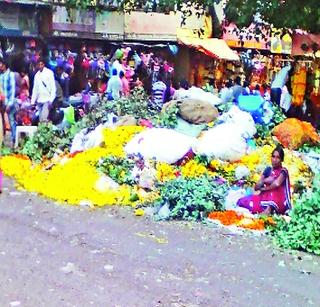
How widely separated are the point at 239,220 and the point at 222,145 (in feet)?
6.23

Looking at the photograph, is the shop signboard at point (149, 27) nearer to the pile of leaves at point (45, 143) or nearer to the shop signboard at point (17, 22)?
the shop signboard at point (17, 22)

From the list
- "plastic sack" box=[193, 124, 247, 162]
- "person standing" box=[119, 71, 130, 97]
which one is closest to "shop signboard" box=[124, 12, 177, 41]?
"person standing" box=[119, 71, 130, 97]

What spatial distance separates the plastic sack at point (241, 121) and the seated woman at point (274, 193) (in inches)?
79.3

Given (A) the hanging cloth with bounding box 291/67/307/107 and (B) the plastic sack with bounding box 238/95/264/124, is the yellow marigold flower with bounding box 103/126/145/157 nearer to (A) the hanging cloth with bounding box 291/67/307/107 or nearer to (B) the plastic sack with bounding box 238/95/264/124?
(B) the plastic sack with bounding box 238/95/264/124

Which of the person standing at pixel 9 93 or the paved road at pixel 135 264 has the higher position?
the person standing at pixel 9 93

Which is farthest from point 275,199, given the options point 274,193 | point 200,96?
point 200,96

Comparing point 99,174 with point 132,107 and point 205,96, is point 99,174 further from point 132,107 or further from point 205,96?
point 205,96

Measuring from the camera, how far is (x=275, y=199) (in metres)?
8.95

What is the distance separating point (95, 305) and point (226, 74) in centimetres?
2014

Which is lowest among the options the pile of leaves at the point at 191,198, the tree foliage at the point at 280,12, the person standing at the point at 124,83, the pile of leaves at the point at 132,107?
the pile of leaves at the point at 191,198

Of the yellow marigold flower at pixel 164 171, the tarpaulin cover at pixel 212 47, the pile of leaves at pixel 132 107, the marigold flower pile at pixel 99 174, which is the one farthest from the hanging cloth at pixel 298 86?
the yellow marigold flower at pixel 164 171

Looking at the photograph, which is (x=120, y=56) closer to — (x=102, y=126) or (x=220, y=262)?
(x=102, y=126)

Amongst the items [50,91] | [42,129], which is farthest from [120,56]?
[42,129]

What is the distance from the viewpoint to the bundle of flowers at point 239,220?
8609 millimetres
